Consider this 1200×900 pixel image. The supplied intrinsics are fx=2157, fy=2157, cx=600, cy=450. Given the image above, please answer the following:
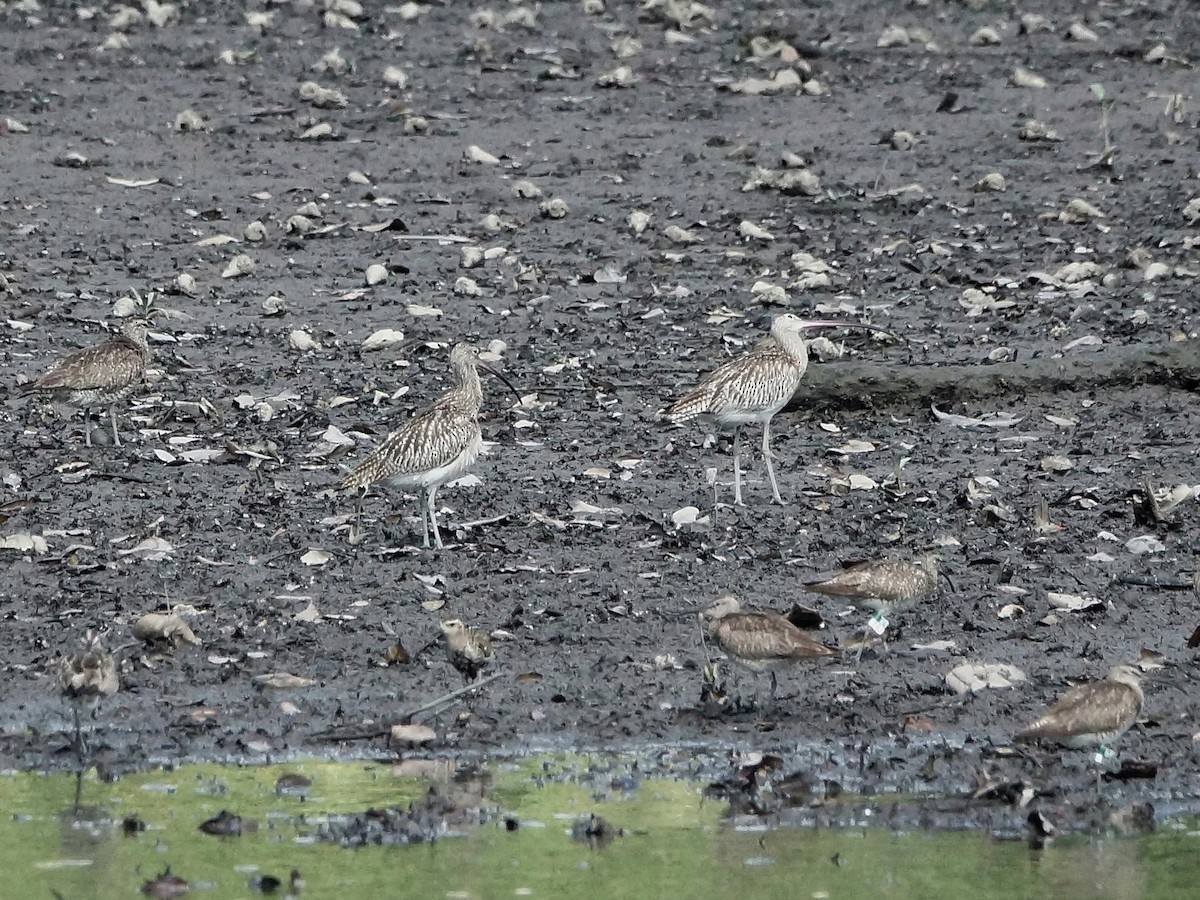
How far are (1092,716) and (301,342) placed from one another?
24.2 ft

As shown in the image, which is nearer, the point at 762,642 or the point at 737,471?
the point at 762,642

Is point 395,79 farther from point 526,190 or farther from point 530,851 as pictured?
point 530,851

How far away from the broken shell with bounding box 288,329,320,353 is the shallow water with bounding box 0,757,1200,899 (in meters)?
6.19

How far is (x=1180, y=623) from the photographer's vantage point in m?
9.81

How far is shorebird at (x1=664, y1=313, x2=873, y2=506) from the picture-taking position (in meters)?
11.7

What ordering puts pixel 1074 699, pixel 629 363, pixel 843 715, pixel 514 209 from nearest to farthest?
pixel 1074 699, pixel 843 715, pixel 629 363, pixel 514 209

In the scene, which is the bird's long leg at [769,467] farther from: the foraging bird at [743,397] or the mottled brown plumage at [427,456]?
the mottled brown plumage at [427,456]

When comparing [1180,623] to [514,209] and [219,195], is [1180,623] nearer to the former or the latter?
[514,209]

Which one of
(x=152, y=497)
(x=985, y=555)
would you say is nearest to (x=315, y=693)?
(x=152, y=497)

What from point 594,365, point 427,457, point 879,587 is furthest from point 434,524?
point 594,365

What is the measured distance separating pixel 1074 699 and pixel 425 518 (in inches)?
152

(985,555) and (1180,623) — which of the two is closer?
(1180,623)

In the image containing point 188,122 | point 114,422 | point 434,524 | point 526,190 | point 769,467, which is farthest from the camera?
point 188,122

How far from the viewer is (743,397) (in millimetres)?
11719
